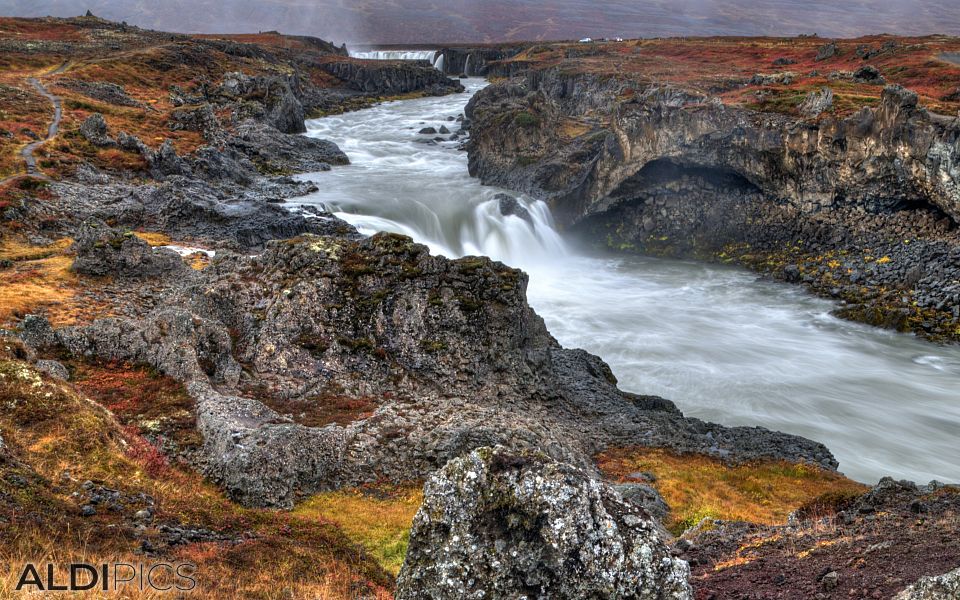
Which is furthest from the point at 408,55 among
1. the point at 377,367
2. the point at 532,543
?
the point at 532,543

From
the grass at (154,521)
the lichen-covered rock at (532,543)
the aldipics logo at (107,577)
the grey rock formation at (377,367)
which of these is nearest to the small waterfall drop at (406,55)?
the grey rock formation at (377,367)

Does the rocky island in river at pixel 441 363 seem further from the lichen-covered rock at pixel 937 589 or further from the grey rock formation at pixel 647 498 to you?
the grey rock formation at pixel 647 498

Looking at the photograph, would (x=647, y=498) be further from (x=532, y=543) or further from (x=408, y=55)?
(x=408, y=55)

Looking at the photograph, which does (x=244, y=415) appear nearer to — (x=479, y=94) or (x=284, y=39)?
(x=479, y=94)

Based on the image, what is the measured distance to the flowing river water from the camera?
91.9 ft

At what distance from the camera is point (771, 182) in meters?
50.6

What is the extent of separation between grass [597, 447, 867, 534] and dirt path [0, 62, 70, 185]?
4607 cm

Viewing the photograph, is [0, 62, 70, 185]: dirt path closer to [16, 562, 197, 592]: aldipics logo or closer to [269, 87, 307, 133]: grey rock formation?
[269, 87, 307, 133]: grey rock formation

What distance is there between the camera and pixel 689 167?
53969 mm

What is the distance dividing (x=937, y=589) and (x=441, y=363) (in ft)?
56.7

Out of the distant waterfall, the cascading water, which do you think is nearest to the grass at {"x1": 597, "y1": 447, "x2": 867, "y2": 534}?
the distant waterfall

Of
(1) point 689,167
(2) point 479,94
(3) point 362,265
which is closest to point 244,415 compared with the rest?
(3) point 362,265

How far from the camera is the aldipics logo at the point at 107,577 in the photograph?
704 cm

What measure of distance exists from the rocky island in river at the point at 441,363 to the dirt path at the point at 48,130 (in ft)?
1.32
